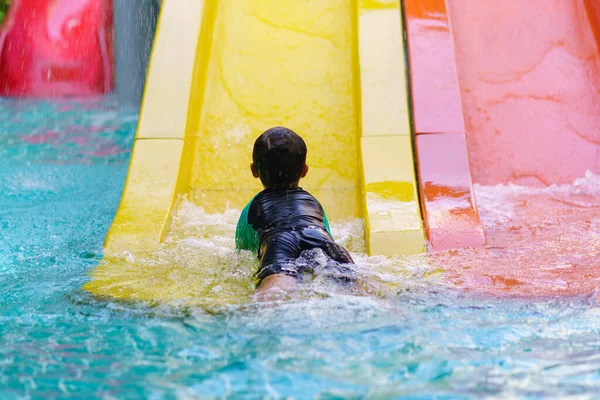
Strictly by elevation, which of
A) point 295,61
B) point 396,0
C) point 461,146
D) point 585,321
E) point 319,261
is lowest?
point 585,321

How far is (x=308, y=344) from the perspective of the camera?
2367 millimetres

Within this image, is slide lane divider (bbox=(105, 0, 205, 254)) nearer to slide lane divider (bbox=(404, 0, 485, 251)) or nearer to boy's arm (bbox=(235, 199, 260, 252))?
boy's arm (bbox=(235, 199, 260, 252))

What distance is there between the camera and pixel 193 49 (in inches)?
197

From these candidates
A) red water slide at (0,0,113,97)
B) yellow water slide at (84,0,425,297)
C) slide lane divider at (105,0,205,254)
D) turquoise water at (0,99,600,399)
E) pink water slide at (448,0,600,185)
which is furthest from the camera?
red water slide at (0,0,113,97)

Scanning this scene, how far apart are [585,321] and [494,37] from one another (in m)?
3.20

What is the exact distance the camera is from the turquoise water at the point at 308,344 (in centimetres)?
210

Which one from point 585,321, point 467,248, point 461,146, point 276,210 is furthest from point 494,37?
point 585,321

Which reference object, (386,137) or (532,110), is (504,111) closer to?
(532,110)

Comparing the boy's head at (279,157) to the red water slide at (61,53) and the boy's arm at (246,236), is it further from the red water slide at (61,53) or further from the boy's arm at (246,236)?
the red water slide at (61,53)

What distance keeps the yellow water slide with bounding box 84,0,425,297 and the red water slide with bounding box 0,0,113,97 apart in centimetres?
Result: 329

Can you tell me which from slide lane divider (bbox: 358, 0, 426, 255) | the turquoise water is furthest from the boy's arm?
slide lane divider (bbox: 358, 0, 426, 255)

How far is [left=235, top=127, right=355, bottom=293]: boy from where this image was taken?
10.4 ft

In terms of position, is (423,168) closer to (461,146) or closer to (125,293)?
(461,146)

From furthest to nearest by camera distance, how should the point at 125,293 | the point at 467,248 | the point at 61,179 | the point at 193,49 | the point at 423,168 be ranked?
the point at 61,179, the point at 193,49, the point at 423,168, the point at 467,248, the point at 125,293
